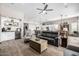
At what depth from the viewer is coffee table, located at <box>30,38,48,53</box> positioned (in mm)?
1685

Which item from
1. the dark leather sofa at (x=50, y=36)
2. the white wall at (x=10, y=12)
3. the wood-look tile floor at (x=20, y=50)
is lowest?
the wood-look tile floor at (x=20, y=50)

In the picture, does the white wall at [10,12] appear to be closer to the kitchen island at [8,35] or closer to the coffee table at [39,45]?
the kitchen island at [8,35]

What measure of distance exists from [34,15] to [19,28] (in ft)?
2.08

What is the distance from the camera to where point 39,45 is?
1.79 meters

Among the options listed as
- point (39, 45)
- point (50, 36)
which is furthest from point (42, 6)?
point (39, 45)

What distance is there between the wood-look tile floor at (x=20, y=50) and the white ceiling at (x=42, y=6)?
809 mm

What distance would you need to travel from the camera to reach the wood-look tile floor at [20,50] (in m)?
1.57

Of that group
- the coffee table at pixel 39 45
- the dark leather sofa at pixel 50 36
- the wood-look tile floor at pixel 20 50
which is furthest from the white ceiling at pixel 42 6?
the wood-look tile floor at pixel 20 50

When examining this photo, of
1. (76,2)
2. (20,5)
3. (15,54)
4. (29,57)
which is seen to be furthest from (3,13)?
(76,2)

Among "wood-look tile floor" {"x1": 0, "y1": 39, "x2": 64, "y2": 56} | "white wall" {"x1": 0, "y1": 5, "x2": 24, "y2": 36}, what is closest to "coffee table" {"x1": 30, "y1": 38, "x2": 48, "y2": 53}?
"wood-look tile floor" {"x1": 0, "y1": 39, "x2": 64, "y2": 56}

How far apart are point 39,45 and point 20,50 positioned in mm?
559

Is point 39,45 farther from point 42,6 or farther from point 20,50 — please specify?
point 42,6

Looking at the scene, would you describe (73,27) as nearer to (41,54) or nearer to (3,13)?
(41,54)

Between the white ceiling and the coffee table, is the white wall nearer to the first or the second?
the white ceiling
